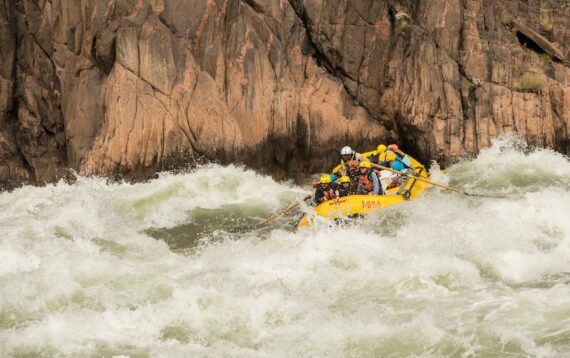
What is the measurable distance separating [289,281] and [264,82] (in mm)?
6932

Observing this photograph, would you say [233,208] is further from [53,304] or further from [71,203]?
[53,304]

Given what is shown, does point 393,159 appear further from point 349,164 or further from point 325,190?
point 325,190

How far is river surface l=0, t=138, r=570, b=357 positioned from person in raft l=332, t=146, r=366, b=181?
1.07 metres

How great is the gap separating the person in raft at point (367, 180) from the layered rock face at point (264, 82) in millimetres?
2790

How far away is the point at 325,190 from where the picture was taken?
12.6 meters

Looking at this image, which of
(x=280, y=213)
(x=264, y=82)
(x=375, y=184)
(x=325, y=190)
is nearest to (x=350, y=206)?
(x=325, y=190)

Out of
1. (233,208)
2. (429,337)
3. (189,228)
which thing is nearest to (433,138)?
(233,208)

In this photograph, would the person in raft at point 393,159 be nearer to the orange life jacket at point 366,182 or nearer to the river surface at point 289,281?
the river surface at point 289,281

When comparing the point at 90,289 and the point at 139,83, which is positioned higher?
the point at 139,83

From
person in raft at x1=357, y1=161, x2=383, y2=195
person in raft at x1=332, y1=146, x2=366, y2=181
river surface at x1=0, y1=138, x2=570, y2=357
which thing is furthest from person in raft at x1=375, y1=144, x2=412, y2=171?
person in raft at x1=357, y1=161, x2=383, y2=195

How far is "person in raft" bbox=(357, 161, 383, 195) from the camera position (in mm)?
13000

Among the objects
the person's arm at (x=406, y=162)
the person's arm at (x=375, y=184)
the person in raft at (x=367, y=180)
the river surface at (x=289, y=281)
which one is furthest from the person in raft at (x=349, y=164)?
the river surface at (x=289, y=281)

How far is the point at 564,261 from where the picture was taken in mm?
9641

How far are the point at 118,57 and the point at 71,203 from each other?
123 inches
